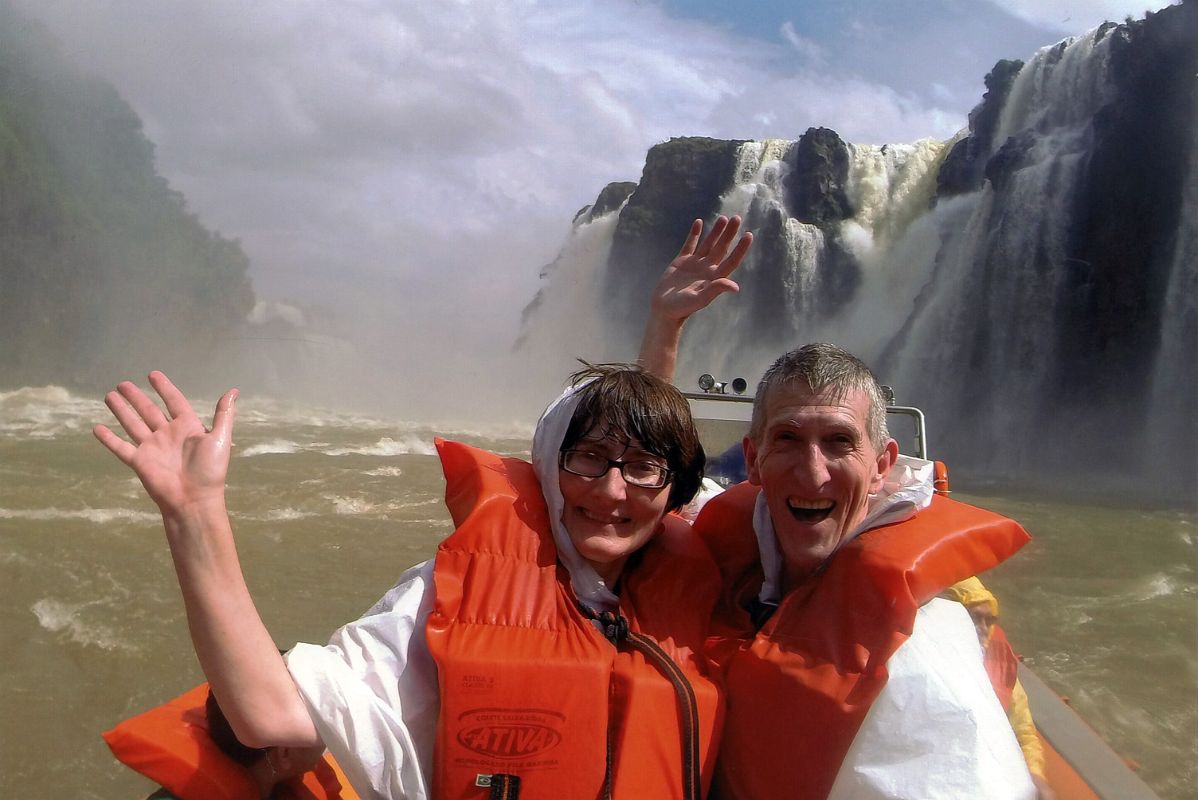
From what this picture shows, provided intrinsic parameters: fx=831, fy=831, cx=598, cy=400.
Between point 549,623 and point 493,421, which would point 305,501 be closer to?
point 549,623

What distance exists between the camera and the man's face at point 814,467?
1770mm

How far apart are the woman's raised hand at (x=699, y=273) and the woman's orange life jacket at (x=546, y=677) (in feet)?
3.01

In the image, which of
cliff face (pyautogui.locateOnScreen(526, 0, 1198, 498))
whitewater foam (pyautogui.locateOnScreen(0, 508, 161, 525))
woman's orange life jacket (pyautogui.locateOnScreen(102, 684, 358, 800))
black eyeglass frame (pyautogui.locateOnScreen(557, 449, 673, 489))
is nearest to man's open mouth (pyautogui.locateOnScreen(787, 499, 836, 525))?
black eyeglass frame (pyautogui.locateOnScreen(557, 449, 673, 489))

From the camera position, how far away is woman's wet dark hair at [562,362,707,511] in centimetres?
181

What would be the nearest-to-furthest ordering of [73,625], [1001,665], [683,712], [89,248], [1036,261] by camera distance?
[683,712] → [1001,665] → [73,625] → [1036,261] → [89,248]

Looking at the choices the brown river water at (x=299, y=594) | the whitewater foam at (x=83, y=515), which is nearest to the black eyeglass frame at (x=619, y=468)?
the brown river water at (x=299, y=594)

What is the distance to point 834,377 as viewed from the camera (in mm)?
1787

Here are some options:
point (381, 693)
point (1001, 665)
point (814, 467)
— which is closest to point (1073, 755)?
point (1001, 665)

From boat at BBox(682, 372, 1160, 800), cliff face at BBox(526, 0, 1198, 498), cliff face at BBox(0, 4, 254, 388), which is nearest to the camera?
boat at BBox(682, 372, 1160, 800)

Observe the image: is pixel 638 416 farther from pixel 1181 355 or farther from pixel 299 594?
pixel 1181 355

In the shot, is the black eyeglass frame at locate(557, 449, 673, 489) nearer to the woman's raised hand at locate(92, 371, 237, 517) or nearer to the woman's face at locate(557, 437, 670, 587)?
the woman's face at locate(557, 437, 670, 587)

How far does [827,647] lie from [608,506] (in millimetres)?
525

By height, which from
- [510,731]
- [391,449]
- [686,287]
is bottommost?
[391,449]

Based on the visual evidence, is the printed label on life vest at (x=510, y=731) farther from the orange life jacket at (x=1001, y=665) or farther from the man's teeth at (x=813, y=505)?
the orange life jacket at (x=1001, y=665)
